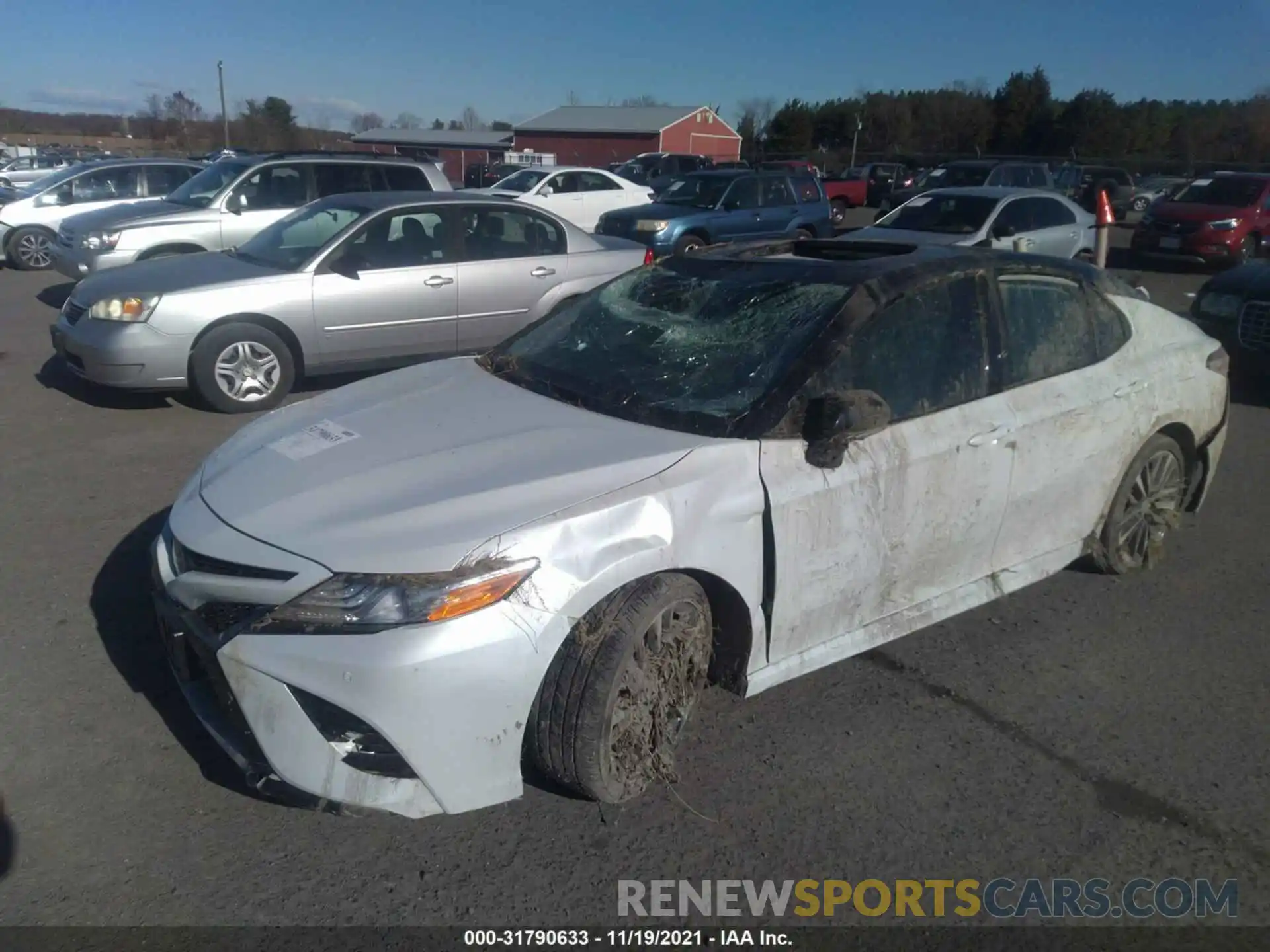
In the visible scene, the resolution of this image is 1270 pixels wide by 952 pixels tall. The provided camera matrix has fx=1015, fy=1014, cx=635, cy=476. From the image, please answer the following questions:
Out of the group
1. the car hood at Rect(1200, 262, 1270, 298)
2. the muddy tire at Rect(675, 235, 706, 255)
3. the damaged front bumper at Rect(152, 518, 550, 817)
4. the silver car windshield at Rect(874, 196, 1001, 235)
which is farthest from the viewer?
the muddy tire at Rect(675, 235, 706, 255)

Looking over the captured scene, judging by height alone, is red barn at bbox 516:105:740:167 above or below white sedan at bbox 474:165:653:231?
above

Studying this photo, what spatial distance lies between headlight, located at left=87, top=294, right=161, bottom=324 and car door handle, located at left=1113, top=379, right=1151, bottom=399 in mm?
6158

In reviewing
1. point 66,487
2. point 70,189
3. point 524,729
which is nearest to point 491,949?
point 524,729

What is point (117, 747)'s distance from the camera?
339cm

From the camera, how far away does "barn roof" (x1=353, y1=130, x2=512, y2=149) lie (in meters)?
59.9

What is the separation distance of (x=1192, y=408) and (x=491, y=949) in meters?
3.99

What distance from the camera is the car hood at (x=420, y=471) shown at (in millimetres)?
2832

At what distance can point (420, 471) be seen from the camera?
124 inches

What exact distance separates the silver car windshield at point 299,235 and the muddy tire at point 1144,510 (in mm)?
5775

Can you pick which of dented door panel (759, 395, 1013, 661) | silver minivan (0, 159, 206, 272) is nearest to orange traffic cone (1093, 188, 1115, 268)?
dented door panel (759, 395, 1013, 661)

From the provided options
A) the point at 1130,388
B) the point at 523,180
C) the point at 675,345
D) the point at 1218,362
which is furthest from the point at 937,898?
the point at 523,180

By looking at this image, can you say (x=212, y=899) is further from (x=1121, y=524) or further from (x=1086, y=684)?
(x=1121, y=524)

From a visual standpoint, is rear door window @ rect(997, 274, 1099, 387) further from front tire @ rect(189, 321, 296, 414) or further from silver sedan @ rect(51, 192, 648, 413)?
front tire @ rect(189, 321, 296, 414)

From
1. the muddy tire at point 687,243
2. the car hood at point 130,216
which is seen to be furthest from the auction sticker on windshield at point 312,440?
the muddy tire at point 687,243
